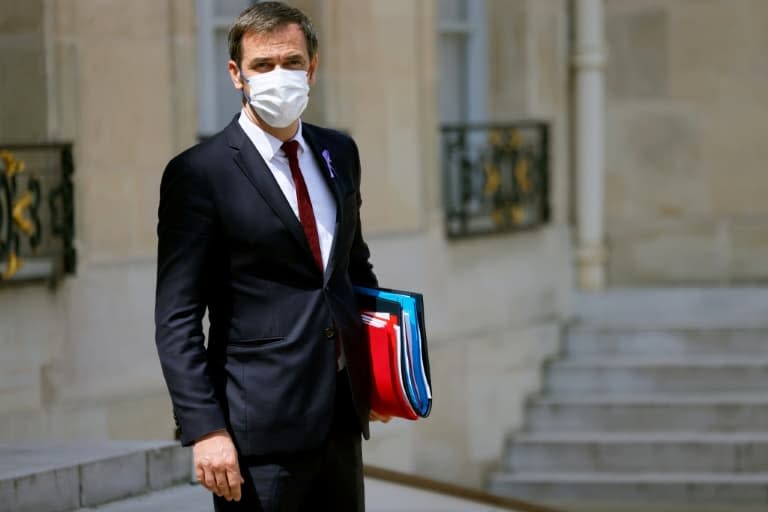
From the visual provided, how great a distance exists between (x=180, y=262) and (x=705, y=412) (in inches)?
272

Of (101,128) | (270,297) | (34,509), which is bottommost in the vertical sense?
(34,509)

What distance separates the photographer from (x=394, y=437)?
937 cm

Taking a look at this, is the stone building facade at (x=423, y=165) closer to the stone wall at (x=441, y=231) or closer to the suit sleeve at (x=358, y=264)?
the stone wall at (x=441, y=231)

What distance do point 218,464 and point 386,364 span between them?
0.57 meters

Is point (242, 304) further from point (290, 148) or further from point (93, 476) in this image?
point (93, 476)

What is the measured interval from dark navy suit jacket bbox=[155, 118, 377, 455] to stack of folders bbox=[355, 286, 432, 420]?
156mm

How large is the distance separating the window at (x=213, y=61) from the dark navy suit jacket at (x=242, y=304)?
475 cm

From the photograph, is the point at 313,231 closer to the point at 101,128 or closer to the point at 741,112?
the point at 101,128

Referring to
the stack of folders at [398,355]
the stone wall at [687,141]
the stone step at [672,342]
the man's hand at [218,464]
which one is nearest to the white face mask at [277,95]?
the stack of folders at [398,355]

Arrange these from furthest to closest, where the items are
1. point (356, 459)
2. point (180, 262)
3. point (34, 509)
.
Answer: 1. point (34, 509)
2. point (356, 459)
3. point (180, 262)

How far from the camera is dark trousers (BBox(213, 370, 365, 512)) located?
381 cm

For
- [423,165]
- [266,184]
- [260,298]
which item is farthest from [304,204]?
[423,165]

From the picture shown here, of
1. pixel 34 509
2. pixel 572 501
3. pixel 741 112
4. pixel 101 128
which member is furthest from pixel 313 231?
pixel 741 112

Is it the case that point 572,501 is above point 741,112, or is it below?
below
